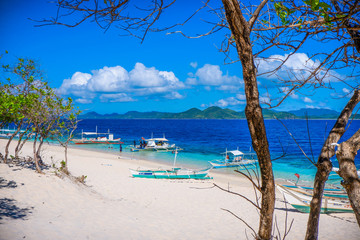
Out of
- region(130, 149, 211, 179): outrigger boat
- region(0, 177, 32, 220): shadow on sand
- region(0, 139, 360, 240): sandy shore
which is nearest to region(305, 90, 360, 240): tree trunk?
region(0, 139, 360, 240): sandy shore

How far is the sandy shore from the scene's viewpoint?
636 cm

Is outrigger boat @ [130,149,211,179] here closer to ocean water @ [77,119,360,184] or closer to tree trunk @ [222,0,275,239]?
ocean water @ [77,119,360,184]

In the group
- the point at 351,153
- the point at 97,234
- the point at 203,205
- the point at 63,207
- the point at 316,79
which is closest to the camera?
the point at 351,153

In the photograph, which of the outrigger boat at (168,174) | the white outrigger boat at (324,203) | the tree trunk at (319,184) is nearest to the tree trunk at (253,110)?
the tree trunk at (319,184)

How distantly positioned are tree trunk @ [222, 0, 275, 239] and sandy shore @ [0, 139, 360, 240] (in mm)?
3433

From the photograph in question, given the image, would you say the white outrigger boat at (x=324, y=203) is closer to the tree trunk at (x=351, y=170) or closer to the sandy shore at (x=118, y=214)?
the sandy shore at (x=118, y=214)

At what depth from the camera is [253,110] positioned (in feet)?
5.15

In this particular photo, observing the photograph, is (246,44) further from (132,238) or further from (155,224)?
(155,224)

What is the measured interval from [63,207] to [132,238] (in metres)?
2.72

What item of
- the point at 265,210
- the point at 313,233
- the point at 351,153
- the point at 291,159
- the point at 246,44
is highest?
the point at 246,44

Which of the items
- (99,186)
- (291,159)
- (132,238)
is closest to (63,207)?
(132,238)

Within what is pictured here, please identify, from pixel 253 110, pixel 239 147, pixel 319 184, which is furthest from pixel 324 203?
pixel 239 147

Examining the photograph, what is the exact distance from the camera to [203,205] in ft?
36.9

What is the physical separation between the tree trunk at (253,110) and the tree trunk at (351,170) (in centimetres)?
73
